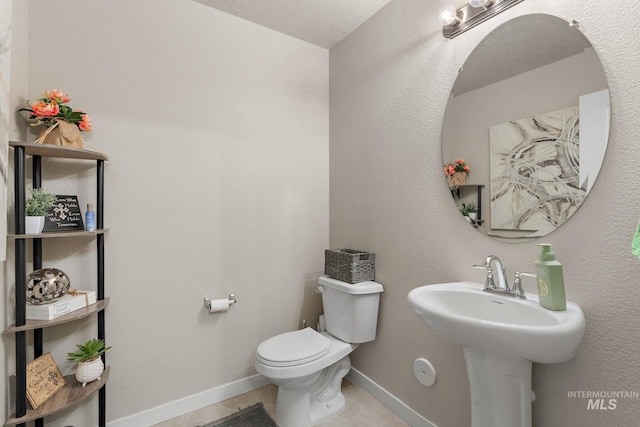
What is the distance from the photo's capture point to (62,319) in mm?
1334

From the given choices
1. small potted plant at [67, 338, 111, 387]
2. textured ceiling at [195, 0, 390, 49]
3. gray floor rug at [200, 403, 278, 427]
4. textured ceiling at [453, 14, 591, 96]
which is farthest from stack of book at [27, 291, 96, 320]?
textured ceiling at [453, 14, 591, 96]

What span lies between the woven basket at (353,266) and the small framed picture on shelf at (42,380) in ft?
5.04

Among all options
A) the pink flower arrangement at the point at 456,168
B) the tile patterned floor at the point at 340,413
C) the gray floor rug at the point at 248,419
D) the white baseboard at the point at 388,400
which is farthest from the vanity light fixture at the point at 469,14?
the gray floor rug at the point at 248,419

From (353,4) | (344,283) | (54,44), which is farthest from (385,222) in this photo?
(54,44)

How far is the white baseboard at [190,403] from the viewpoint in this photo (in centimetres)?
170

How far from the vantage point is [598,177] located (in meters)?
1.07

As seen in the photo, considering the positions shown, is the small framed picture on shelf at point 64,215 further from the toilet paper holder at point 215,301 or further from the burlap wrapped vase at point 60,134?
the toilet paper holder at point 215,301

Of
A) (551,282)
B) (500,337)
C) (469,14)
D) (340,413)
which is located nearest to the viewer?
(500,337)

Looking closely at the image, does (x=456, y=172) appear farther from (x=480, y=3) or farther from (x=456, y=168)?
(x=480, y=3)

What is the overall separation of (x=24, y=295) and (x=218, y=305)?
2.91ft

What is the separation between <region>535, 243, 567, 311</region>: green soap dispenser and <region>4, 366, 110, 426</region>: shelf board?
1973 mm

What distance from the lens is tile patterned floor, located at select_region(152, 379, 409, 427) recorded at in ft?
5.73

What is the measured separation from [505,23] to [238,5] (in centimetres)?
154

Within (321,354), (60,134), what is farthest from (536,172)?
(60,134)
